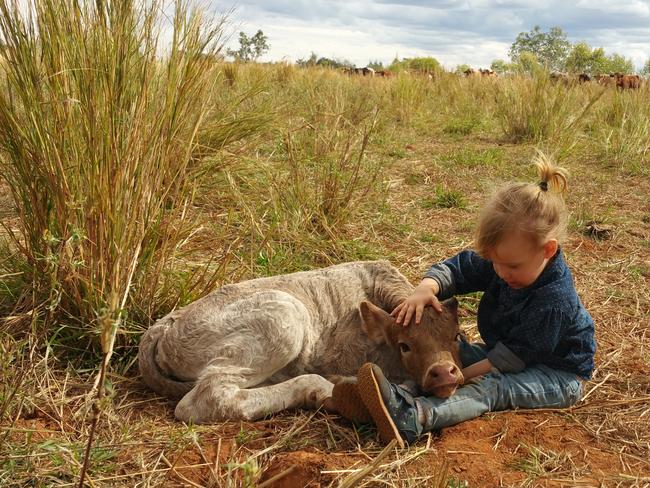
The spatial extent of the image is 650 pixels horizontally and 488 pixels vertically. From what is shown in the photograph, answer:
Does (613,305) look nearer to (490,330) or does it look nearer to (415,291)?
(490,330)

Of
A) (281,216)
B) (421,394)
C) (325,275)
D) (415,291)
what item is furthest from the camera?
(281,216)

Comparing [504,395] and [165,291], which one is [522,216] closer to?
[504,395]

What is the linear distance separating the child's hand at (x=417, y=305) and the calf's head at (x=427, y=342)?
42 millimetres

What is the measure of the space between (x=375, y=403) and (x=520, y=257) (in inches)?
48.3

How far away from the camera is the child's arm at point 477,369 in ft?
12.9

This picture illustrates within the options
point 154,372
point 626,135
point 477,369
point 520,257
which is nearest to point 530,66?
point 626,135

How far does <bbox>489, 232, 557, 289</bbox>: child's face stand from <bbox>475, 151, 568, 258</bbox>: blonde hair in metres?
0.03

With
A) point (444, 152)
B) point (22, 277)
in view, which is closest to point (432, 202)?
point (444, 152)

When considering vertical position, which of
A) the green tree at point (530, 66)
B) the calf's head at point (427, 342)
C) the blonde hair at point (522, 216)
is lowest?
the calf's head at point (427, 342)

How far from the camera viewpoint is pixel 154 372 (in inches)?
156

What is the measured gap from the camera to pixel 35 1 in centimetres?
369

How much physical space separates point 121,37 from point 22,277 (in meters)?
1.80

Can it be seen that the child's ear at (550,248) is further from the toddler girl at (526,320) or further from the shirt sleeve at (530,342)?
the shirt sleeve at (530,342)

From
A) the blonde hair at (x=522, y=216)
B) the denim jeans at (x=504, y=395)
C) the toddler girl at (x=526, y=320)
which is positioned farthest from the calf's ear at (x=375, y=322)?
the blonde hair at (x=522, y=216)
